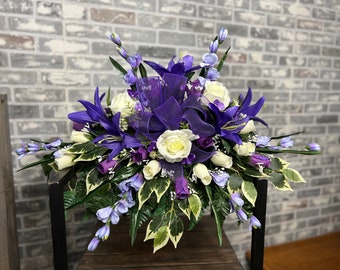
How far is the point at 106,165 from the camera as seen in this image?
79cm

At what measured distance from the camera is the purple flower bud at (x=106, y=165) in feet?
2.58

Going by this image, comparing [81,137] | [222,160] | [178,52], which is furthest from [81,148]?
[178,52]

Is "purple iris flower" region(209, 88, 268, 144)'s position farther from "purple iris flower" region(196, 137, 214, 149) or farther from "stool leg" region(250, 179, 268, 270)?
"stool leg" region(250, 179, 268, 270)

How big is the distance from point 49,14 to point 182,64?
0.83m

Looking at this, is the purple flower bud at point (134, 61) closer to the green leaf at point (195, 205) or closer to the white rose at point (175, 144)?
the white rose at point (175, 144)

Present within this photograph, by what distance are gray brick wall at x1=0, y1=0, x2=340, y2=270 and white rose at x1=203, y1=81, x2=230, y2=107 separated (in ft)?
2.32

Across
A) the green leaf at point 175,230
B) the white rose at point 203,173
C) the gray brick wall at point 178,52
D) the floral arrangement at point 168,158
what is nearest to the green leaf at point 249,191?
the floral arrangement at point 168,158

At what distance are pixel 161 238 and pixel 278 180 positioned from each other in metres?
0.41

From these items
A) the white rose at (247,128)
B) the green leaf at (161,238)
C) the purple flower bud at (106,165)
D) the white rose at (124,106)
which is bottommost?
the green leaf at (161,238)

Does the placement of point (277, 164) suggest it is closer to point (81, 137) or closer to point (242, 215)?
point (242, 215)

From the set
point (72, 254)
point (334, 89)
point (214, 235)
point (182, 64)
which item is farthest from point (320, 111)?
point (72, 254)

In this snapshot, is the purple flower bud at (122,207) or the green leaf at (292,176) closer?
the purple flower bud at (122,207)

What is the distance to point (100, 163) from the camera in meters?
0.80

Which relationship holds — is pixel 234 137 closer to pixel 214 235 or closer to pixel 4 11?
pixel 214 235
